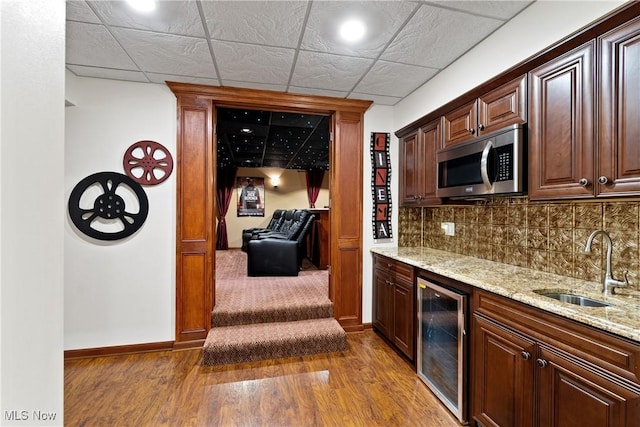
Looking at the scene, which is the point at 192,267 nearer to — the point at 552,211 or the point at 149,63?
the point at 149,63

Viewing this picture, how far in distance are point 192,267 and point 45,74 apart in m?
2.52

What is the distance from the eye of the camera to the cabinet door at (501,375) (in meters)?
1.54

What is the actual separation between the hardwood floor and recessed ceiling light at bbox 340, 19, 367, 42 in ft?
8.62

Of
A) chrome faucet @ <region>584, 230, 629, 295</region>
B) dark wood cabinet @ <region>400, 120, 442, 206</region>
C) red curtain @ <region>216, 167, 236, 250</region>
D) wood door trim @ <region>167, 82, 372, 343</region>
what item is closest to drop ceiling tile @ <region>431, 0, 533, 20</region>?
dark wood cabinet @ <region>400, 120, 442, 206</region>

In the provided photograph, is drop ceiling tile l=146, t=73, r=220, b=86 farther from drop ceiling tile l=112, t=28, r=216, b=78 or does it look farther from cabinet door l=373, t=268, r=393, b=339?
cabinet door l=373, t=268, r=393, b=339

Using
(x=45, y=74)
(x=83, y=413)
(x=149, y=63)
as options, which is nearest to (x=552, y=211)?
(x=45, y=74)

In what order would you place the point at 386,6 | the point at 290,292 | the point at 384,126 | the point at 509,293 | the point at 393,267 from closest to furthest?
the point at 509,293 < the point at 386,6 < the point at 393,267 < the point at 384,126 < the point at 290,292

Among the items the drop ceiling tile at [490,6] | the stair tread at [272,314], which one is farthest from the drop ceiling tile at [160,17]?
the stair tread at [272,314]

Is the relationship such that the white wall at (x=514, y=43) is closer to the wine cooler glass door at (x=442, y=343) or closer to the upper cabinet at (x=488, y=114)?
the upper cabinet at (x=488, y=114)

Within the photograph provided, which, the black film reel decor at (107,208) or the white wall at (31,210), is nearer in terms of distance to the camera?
the white wall at (31,210)

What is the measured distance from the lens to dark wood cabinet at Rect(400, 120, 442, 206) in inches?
112

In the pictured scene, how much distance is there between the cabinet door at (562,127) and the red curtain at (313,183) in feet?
25.5

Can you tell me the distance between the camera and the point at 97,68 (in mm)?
2691

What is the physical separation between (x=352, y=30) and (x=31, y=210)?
82.1 inches
